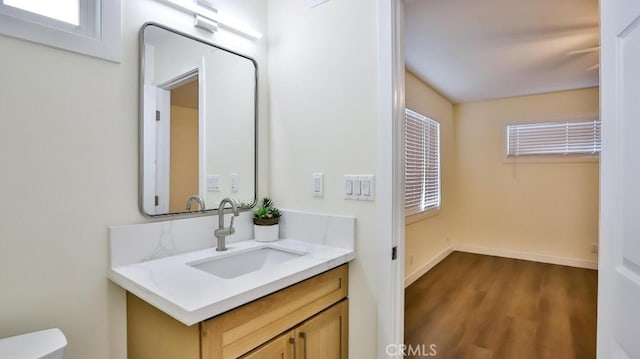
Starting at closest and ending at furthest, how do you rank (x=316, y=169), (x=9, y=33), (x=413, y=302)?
(x=9, y=33)
(x=316, y=169)
(x=413, y=302)

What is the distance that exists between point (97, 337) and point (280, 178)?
3.54 ft

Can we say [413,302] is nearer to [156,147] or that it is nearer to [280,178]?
[280,178]

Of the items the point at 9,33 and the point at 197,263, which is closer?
Answer: the point at 9,33

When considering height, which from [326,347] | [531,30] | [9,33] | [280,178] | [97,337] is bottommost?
[326,347]

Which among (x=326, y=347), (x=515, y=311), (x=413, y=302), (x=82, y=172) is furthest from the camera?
(x=413, y=302)

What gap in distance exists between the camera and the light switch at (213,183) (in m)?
1.59

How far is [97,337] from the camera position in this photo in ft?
3.89

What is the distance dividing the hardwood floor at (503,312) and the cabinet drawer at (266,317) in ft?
4.19

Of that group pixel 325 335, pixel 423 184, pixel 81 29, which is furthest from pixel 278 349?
pixel 423 184

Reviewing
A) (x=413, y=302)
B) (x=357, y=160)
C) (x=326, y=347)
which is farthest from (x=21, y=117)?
(x=413, y=302)

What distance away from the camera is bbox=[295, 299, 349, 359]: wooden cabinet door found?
3.98ft

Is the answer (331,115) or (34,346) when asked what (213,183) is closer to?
(331,115)

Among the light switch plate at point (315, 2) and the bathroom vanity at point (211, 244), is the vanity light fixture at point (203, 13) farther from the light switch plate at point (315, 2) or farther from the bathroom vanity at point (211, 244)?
the light switch plate at point (315, 2)

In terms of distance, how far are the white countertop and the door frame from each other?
21 cm
